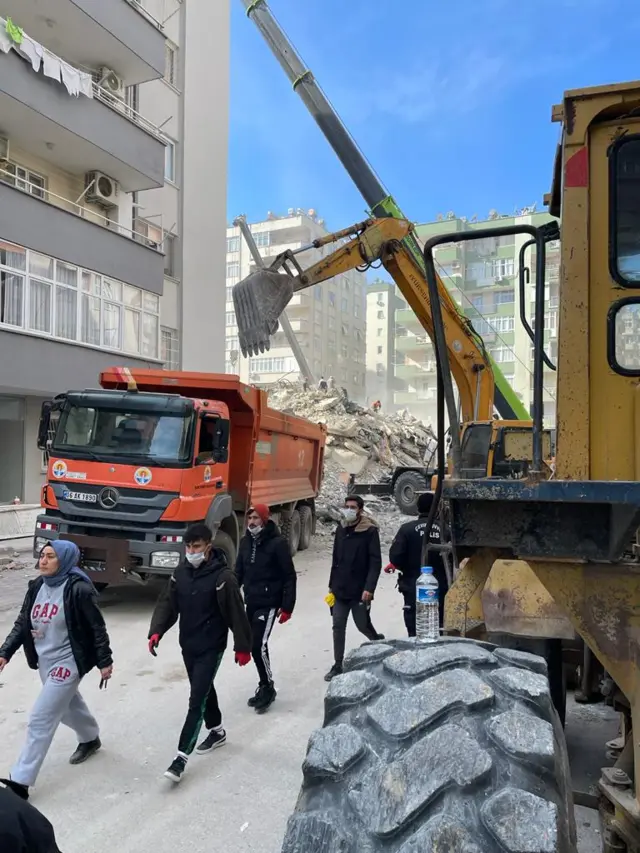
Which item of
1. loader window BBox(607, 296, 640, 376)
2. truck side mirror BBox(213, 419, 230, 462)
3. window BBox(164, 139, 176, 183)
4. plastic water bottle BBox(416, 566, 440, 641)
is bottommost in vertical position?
plastic water bottle BBox(416, 566, 440, 641)

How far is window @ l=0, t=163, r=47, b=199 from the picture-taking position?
15.5 m

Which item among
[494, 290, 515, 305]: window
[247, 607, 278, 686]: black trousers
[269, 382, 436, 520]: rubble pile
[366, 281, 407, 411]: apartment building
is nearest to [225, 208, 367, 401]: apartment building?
[366, 281, 407, 411]: apartment building

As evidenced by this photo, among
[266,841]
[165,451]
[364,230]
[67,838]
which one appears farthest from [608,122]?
[364,230]

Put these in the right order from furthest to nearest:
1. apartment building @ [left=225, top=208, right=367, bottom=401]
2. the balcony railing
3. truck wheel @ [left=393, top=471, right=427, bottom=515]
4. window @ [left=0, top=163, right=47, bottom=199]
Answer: apartment building @ [left=225, top=208, right=367, bottom=401] → truck wheel @ [left=393, top=471, right=427, bottom=515] → the balcony railing → window @ [left=0, top=163, right=47, bottom=199]

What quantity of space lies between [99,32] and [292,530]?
12368mm

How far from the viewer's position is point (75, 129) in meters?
15.7

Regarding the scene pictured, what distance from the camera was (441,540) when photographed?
562cm

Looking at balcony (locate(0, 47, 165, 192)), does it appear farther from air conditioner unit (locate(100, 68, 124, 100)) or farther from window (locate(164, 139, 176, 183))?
window (locate(164, 139, 176, 183))

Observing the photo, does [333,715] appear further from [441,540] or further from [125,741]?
[441,540]

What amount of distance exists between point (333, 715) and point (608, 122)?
1.77 metres

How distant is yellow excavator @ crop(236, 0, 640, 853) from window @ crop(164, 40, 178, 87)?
2271cm

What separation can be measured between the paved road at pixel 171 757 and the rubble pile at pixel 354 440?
1326 cm

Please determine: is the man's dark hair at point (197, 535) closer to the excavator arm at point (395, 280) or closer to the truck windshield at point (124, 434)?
the truck windshield at point (124, 434)

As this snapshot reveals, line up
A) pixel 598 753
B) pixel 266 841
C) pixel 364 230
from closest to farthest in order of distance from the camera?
1. pixel 266 841
2. pixel 598 753
3. pixel 364 230
